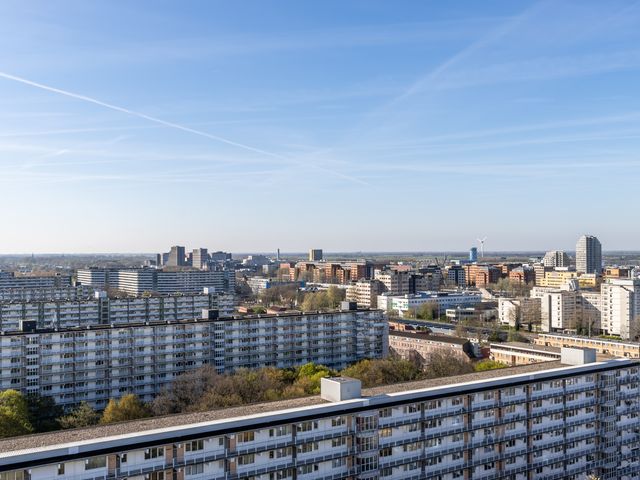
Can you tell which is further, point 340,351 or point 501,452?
point 340,351

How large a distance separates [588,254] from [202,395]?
123677 mm

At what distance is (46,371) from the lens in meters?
36.8

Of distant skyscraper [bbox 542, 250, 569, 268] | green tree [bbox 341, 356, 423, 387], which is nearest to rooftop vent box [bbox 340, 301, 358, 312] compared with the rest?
green tree [bbox 341, 356, 423, 387]

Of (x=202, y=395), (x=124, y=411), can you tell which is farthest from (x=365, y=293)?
(x=124, y=411)

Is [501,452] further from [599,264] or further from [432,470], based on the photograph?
Answer: [599,264]

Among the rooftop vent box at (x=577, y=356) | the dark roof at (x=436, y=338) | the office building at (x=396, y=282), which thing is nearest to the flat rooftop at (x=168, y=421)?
the rooftop vent box at (x=577, y=356)

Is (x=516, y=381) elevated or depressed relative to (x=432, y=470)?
elevated

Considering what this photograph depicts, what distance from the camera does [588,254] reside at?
454ft

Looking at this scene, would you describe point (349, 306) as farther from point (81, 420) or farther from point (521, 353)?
point (81, 420)

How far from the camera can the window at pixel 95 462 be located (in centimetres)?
1489

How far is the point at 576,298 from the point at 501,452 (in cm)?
5422

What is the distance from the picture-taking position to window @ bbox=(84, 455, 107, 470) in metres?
14.9

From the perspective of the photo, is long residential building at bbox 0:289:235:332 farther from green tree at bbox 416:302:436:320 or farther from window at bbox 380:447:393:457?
window at bbox 380:447:393:457

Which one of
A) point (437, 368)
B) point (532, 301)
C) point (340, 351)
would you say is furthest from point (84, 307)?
point (532, 301)
